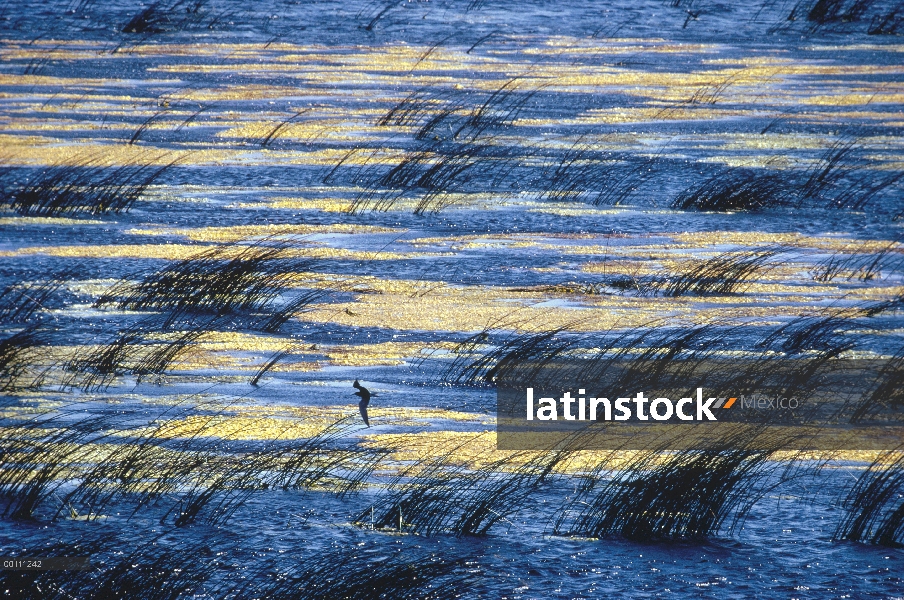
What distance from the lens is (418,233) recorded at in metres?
11.0

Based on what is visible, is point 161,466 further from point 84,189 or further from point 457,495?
point 84,189

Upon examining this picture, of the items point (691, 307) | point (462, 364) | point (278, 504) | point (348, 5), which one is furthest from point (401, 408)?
point (348, 5)

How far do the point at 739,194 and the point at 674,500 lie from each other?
7059 mm

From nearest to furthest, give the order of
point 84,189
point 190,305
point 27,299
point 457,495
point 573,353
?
point 457,495 → point 573,353 → point 190,305 → point 27,299 → point 84,189

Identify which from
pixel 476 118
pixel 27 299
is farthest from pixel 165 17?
pixel 27 299

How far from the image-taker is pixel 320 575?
474cm

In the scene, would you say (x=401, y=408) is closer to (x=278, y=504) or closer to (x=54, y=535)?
(x=278, y=504)

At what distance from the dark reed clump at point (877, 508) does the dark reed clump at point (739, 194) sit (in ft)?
20.6

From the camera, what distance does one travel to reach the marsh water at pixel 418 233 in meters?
5.13

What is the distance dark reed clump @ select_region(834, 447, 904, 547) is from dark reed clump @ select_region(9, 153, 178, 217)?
310 inches

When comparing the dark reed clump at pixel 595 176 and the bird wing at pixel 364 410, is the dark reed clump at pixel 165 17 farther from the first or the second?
the bird wing at pixel 364 410

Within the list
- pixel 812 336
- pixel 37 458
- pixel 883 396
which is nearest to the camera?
pixel 37 458

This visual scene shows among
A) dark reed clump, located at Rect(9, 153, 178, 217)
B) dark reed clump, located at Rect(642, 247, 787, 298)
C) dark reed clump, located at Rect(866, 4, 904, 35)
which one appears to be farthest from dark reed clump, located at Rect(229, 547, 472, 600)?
dark reed clump, located at Rect(866, 4, 904, 35)

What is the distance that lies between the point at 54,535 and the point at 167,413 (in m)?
1.59
